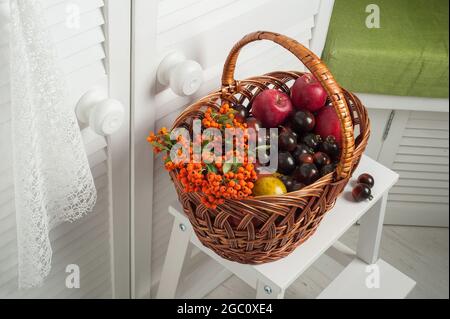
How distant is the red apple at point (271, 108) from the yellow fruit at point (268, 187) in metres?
0.15

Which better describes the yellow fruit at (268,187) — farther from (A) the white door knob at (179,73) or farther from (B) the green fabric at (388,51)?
(B) the green fabric at (388,51)

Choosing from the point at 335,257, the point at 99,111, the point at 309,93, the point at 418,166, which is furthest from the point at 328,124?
the point at 418,166

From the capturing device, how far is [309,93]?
96cm

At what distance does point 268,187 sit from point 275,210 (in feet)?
0.13

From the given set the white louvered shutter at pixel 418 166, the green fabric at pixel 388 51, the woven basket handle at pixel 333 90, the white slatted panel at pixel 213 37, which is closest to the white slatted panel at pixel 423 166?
the white louvered shutter at pixel 418 166

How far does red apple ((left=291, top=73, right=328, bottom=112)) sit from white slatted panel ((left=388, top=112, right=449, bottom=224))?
556mm

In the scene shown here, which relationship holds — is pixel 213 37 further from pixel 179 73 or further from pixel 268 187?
pixel 268 187

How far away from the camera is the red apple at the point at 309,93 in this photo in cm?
96

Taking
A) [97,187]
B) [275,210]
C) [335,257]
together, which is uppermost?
Result: [275,210]

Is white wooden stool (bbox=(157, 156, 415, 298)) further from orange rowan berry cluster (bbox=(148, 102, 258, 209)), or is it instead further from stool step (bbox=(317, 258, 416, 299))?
orange rowan berry cluster (bbox=(148, 102, 258, 209))

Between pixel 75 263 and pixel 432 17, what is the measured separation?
1034 mm

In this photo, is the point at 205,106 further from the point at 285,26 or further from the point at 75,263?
the point at 75,263

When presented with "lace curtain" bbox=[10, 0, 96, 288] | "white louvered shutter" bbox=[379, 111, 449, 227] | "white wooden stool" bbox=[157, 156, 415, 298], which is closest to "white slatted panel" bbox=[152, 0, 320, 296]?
"white wooden stool" bbox=[157, 156, 415, 298]

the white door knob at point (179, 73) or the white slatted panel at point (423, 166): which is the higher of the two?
the white door knob at point (179, 73)
